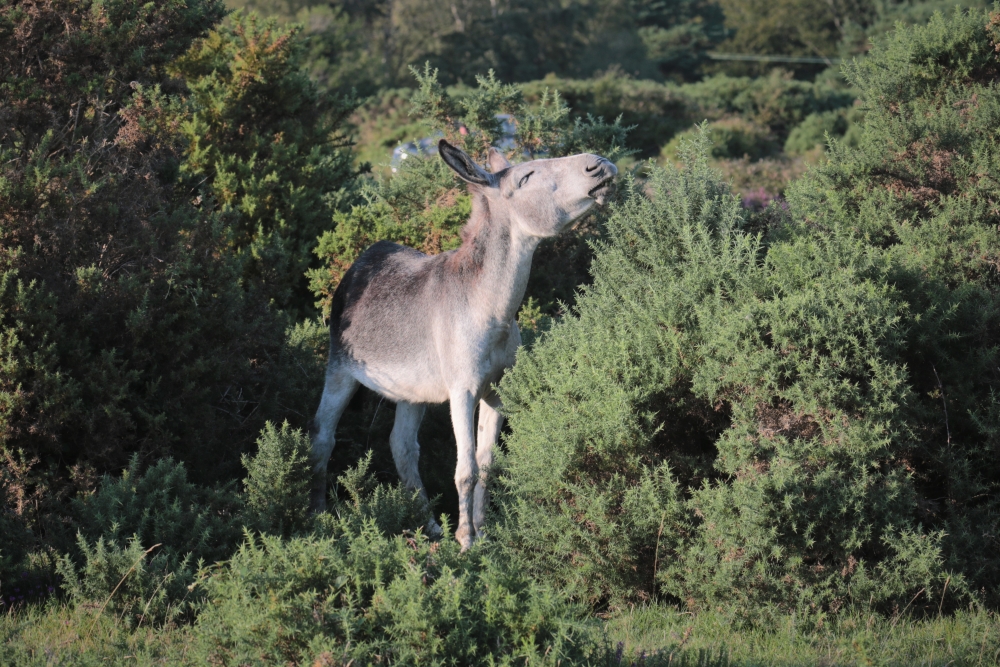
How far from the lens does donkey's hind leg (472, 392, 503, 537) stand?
7512mm

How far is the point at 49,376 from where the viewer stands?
278 inches

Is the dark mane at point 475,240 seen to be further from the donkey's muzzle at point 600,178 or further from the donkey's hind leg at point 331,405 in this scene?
the donkey's hind leg at point 331,405

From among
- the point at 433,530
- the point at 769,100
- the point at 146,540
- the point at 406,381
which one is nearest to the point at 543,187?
the point at 406,381

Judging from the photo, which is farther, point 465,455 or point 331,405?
point 331,405

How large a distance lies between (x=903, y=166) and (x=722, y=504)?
557cm

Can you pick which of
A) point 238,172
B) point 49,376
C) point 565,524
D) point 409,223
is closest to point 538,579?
point 565,524

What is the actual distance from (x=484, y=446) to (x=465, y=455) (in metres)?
0.39

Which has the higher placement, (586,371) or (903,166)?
(903,166)

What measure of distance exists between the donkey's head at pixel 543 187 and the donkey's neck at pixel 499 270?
89 mm

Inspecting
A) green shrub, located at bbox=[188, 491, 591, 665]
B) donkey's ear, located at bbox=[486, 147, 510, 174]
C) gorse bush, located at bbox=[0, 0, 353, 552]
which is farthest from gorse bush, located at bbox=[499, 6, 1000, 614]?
gorse bush, located at bbox=[0, 0, 353, 552]

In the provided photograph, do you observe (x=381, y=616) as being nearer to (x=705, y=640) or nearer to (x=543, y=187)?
(x=705, y=640)

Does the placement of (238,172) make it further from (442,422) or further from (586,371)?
(586,371)

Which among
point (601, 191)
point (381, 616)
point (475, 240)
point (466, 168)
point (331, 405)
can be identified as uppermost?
point (466, 168)

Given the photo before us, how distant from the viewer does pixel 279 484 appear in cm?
716
